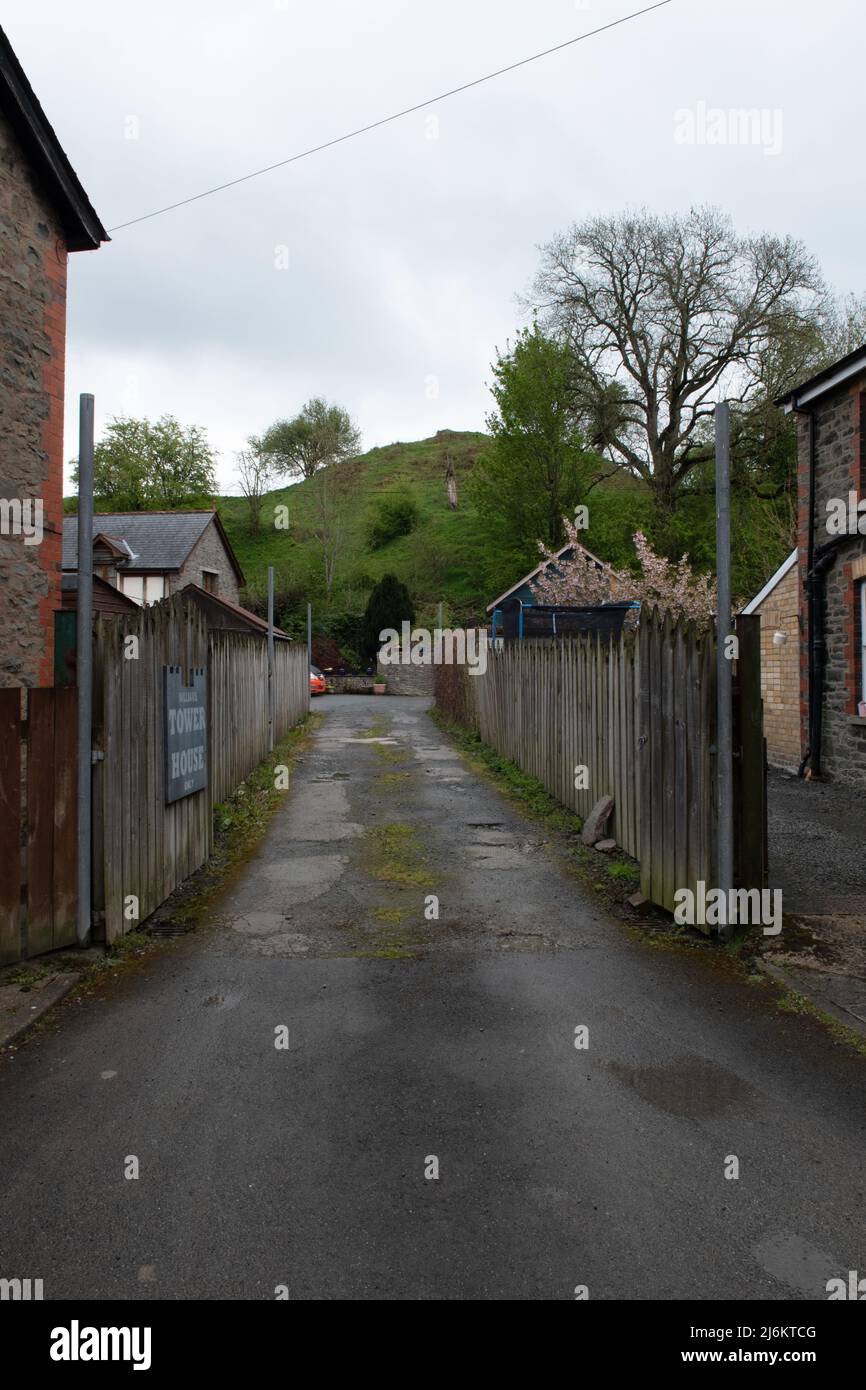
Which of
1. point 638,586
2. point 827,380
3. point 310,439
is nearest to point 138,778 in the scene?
point 827,380

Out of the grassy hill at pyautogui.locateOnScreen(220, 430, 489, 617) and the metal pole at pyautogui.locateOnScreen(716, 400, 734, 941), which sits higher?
the grassy hill at pyautogui.locateOnScreen(220, 430, 489, 617)

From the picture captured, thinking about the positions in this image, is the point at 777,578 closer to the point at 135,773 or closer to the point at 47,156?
the point at 47,156

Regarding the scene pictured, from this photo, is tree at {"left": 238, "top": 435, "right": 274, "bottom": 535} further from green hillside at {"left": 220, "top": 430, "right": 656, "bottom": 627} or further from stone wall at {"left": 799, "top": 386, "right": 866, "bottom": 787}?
stone wall at {"left": 799, "top": 386, "right": 866, "bottom": 787}

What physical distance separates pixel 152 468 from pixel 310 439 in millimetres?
17839

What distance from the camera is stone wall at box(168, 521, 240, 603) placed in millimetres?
33312

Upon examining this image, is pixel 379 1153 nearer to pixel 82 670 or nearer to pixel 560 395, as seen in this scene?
pixel 82 670

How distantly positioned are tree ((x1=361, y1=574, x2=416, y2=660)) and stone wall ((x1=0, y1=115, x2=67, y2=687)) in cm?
4042

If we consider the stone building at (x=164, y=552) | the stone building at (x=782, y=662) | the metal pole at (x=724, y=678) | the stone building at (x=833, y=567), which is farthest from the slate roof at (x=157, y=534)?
the metal pole at (x=724, y=678)

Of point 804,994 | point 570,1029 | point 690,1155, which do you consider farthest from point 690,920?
point 690,1155

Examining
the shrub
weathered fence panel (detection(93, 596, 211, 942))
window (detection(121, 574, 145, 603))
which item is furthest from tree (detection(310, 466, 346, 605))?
weathered fence panel (detection(93, 596, 211, 942))

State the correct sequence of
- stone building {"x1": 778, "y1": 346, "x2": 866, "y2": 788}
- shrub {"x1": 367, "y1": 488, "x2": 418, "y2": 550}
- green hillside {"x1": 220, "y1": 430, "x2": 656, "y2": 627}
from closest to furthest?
stone building {"x1": 778, "y1": 346, "x2": 866, "y2": 788}, green hillside {"x1": 220, "y1": 430, "x2": 656, "y2": 627}, shrub {"x1": 367, "y1": 488, "x2": 418, "y2": 550}

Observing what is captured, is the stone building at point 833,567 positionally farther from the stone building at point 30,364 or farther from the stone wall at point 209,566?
the stone wall at point 209,566

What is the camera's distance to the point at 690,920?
595 centimetres

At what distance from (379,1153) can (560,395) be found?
38.8 m
